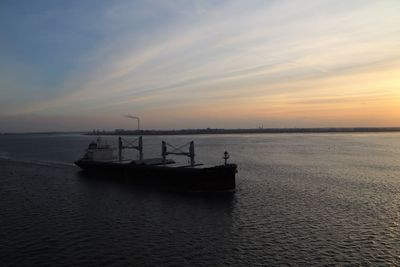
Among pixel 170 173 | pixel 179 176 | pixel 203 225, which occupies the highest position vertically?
pixel 170 173

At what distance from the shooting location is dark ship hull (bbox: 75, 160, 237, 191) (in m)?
40.0

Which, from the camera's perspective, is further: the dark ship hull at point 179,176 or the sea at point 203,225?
the dark ship hull at point 179,176

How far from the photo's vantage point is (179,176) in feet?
139

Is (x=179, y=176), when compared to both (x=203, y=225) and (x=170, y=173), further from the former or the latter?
(x=203, y=225)

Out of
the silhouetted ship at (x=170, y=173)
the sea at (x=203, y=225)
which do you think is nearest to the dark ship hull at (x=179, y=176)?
the silhouetted ship at (x=170, y=173)

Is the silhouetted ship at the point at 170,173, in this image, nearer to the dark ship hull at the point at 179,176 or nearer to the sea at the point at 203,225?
the dark ship hull at the point at 179,176

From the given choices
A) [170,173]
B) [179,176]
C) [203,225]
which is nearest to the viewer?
[203,225]

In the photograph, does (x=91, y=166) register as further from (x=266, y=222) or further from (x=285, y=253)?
(x=285, y=253)

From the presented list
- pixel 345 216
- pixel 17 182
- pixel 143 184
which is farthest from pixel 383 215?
pixel 17 182

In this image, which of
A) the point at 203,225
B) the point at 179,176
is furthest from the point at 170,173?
the point at 203,225

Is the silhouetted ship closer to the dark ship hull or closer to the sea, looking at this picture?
the dark ship hull

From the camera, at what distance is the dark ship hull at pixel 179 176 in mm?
39969

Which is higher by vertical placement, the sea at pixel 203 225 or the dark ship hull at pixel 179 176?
the dark ship hull at pixel 179 176

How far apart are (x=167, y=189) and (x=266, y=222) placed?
17.3 metres
